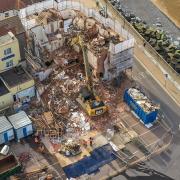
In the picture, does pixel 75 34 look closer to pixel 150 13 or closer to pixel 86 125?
pixel 86 125

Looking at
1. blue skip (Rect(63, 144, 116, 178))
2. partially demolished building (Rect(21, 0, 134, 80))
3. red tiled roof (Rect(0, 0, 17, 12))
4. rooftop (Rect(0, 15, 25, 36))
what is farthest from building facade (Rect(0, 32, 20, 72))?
blue skip (Rect(63, 144, 116, 178))

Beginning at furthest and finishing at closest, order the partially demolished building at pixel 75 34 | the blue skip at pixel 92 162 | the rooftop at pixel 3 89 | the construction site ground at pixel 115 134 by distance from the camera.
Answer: the partially demolished building at pixel 75 34
the rooftop at pixel 3 89
the construction site ground at pixel 115 134
the blue skip at pixel 92 162

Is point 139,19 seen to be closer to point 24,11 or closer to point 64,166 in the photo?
point 24,11

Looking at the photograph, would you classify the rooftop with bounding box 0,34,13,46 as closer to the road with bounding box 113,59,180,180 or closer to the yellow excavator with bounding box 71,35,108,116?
the yellow excavator with bounding box 71,35,108,116

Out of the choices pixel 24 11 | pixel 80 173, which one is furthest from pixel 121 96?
pixel 24 11

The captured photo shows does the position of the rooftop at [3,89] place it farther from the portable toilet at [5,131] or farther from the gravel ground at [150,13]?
the gravel ground at [150,13]

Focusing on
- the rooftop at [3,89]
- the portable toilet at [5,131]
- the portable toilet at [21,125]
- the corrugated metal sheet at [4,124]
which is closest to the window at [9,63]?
the rooftop at [3,89]
